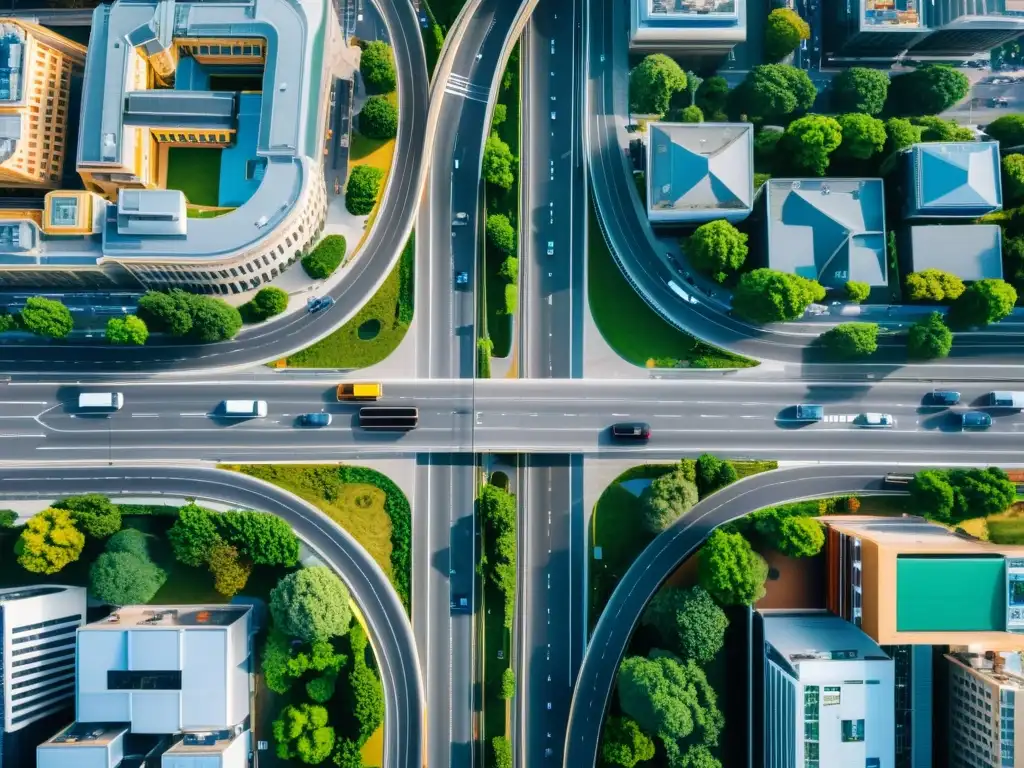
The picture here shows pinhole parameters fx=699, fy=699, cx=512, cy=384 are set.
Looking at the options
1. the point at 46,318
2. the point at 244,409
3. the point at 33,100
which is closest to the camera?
the point at 46,318

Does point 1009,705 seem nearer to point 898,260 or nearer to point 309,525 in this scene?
point 898,260

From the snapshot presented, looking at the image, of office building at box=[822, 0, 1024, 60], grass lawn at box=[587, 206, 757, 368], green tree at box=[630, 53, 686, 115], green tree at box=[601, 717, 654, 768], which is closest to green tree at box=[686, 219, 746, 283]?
grass lawn at box=[587, 206, 757, 368]

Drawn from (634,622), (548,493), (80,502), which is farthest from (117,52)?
(634,622)

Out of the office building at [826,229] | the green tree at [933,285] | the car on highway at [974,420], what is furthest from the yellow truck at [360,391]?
the car on highway at [974,420]

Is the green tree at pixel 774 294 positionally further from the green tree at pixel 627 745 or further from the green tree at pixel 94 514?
the green tree at pixel 94 514

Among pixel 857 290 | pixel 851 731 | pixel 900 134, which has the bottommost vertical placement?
pixel 851 731

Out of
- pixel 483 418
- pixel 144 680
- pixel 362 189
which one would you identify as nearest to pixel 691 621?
pixel 483 418

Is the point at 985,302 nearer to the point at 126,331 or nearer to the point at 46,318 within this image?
the point at 126,331
